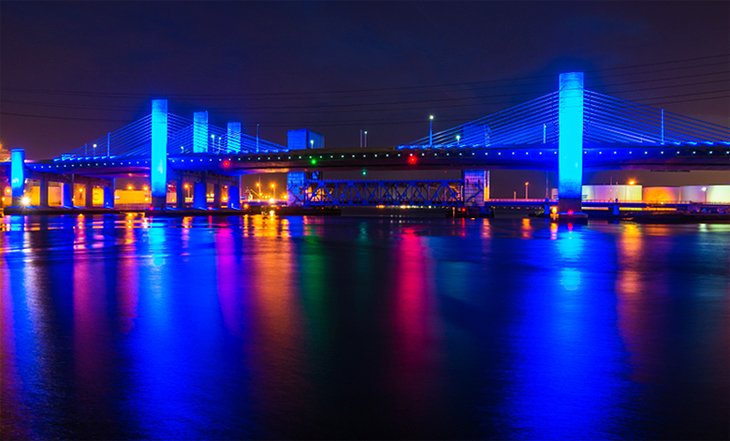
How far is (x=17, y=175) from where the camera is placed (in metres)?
94.4

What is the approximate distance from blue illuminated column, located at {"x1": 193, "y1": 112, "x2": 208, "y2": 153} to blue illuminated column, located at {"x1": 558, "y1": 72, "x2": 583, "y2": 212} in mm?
62271

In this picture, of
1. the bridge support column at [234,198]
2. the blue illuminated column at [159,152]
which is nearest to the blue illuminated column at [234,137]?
the bridge support column at [234,198]

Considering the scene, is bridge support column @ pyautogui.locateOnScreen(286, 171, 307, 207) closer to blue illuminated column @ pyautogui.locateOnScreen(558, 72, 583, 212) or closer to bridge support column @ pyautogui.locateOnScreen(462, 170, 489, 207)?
bridge support column @ pyautogui.locateOnScreen(462, 170, 489, 207)

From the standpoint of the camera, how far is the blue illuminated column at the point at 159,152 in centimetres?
7369

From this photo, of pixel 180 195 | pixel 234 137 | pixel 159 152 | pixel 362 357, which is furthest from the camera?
pixel 234 137

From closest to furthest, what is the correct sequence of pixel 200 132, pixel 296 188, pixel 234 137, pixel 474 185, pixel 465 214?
1. pixel 465 214
2. pixel 200 132
3. pixel 474 185
4. pixel 234 137
5. pixel 296 188

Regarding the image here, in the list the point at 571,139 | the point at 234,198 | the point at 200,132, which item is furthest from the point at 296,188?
the point at 571,139

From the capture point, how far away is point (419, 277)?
13469 millimetres

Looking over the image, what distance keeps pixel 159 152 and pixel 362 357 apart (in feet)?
240

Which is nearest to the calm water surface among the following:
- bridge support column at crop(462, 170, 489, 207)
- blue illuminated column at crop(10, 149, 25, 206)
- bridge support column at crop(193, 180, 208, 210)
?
bridge support column at crop(193, 180, 208, 210)

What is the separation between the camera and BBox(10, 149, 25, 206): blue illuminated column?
305 ft

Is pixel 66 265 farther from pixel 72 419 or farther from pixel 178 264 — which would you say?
pixel 72 419

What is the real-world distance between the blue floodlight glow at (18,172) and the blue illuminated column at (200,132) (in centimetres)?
2841

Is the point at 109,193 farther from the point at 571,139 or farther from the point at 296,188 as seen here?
the point at 571,139
